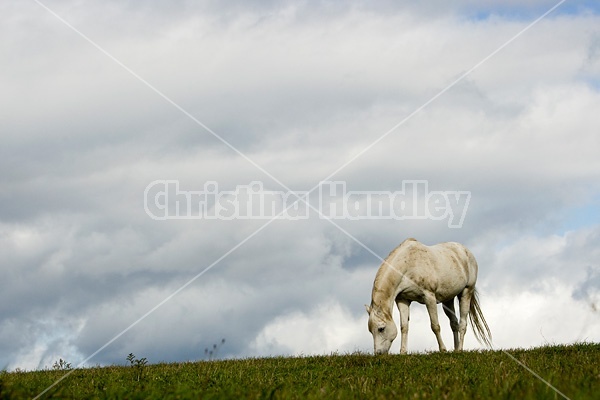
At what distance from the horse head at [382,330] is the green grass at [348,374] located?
2618 millimetres

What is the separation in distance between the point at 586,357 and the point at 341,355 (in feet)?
17.4

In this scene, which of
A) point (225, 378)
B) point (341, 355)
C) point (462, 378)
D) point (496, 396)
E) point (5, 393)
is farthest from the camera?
point (341, 355)

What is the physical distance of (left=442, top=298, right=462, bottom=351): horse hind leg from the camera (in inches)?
823

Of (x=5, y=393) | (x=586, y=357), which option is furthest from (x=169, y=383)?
(x=586, y=357)

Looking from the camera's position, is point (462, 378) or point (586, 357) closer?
point (462, 378)

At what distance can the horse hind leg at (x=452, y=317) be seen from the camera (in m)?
20.9

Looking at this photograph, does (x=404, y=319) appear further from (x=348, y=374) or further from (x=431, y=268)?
(x=348, y=374)

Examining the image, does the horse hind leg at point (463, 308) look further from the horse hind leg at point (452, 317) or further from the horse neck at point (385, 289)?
the horse neck at point (385, 289)

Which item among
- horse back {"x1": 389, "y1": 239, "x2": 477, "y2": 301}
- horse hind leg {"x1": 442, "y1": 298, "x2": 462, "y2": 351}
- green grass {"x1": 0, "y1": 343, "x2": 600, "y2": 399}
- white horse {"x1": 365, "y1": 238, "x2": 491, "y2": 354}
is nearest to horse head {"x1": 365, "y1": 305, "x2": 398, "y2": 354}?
white horse {"x1": 365, "y1": 238, "x2": 491, "y2": 354}

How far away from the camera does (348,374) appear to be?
12.0m

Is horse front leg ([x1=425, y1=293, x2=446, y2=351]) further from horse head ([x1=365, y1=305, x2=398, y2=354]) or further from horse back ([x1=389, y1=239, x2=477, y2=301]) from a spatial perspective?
horse head ([x1=365, y1=305, x2=398, y2=354])

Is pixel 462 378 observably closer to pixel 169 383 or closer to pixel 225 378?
pixel 225 378

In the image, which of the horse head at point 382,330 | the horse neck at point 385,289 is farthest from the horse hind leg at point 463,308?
the horse head at point 382,330

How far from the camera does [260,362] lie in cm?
1445
